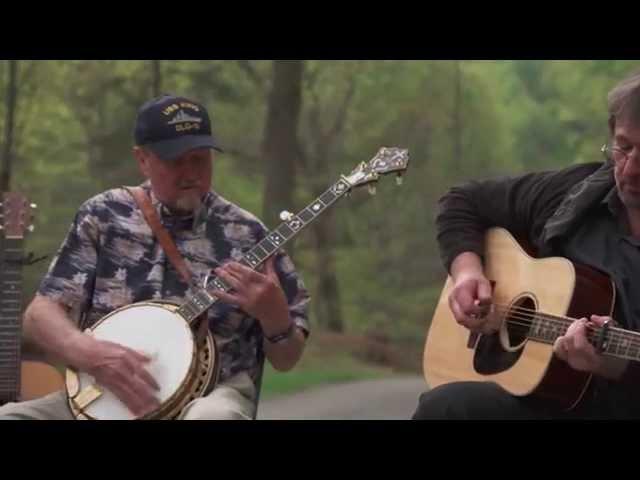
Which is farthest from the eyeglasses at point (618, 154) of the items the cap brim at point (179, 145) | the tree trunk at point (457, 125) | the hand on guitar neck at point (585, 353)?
the tree trunk at point (457, 125)

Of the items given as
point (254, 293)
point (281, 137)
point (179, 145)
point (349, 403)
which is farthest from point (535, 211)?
point (281, 137)

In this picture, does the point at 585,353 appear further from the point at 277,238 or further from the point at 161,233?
the point at 161,233

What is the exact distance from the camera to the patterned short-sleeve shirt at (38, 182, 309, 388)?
388 centimetres

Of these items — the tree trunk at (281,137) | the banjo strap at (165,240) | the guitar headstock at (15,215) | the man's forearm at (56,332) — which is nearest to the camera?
the man's forearm at (56,332)

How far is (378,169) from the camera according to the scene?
12.7ft

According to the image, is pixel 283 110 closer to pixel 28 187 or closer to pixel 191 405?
pixel 28 187

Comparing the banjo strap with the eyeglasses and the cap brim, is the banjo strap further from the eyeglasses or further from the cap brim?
the eyeglasses

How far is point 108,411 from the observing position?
12.1 feet

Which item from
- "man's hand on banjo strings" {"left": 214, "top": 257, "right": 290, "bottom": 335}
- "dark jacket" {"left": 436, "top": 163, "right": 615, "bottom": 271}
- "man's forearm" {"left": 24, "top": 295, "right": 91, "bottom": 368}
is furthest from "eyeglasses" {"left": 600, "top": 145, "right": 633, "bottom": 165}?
"man's forearm" {"left": 24, "top": 295, "right": 91, "bottom": 368}

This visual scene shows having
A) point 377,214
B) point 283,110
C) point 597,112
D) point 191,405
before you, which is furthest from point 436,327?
point 597,112

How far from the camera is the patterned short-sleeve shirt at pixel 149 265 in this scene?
12.7 feet

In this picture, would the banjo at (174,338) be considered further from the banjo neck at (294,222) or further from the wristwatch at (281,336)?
the wristwatch at (281,336)

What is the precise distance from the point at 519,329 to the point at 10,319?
1878 millimetres

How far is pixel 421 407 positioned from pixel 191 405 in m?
0.66
